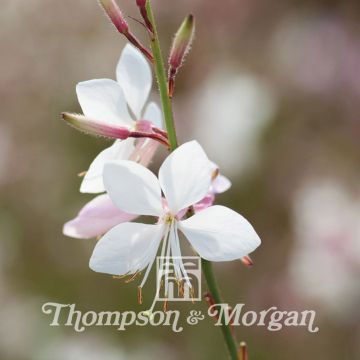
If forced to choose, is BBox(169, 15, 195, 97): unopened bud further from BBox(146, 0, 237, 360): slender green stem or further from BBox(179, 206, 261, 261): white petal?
BBox(179, 206, 261, 261): white petal

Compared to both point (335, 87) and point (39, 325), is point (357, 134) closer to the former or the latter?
point (335, 87)

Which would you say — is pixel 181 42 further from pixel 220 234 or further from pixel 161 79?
pixel 220 234

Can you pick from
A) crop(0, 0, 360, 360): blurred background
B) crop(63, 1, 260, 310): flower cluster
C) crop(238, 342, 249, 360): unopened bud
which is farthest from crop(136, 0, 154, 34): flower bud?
crop(0, 0, 360, 360): blurred background

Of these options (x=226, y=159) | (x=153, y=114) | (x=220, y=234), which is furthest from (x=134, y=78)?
(x=226, y=159)

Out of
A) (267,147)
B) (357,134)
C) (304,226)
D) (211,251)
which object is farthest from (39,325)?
(211,251)

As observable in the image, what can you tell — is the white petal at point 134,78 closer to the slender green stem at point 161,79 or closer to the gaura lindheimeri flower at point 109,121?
the gaura lindheimeri flower at point 109,121

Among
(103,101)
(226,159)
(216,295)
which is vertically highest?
(103,101)

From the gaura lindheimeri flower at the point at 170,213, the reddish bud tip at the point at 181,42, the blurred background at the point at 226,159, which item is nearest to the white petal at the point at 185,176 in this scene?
the gaura lindheimeri flower at the point at 170,213
